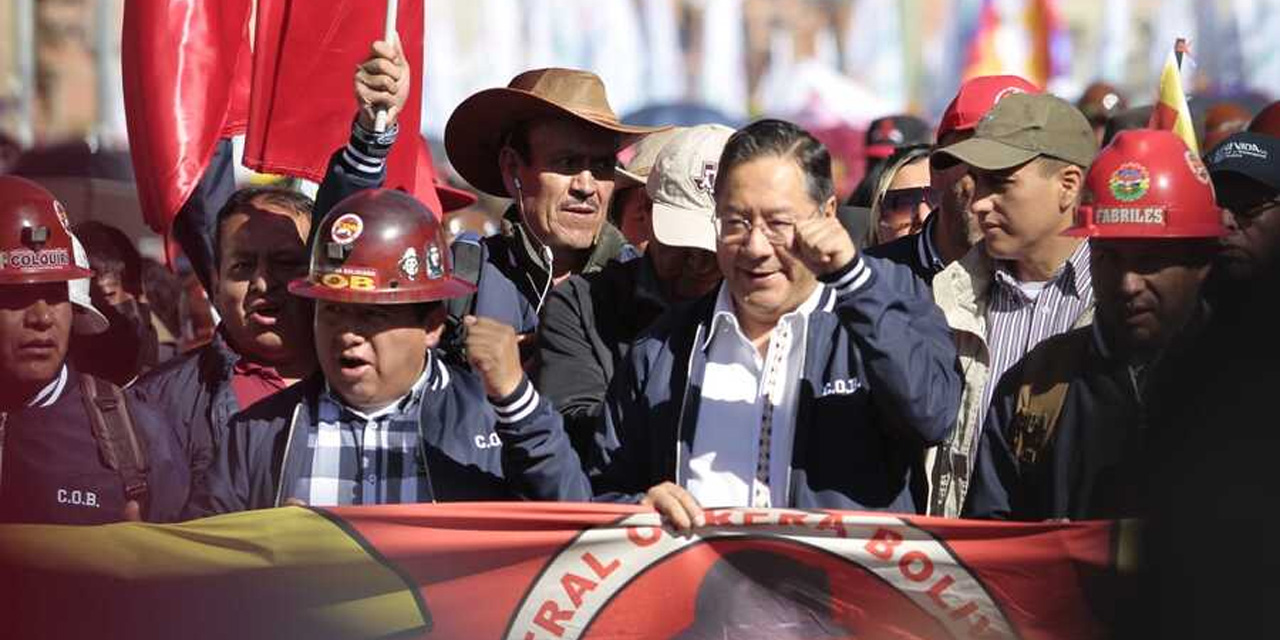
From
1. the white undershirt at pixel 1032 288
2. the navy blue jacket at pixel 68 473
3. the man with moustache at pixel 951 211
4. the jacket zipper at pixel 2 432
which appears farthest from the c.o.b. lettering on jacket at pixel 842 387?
the jacket zipper at pixel 2 432

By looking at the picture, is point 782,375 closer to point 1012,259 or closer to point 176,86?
point 1012,259

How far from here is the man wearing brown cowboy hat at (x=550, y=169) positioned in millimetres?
6078

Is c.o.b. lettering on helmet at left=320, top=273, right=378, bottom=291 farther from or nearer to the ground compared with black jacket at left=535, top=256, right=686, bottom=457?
farther from the ground

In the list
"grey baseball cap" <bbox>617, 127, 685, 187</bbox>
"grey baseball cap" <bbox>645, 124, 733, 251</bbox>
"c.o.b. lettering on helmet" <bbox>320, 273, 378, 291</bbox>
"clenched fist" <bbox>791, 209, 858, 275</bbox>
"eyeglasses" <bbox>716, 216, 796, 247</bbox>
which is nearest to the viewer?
"clenched fist" <bbox>791, 209, 858, 275</bbox>

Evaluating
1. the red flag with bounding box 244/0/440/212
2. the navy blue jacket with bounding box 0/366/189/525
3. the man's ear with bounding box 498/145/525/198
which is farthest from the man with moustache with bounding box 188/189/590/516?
the man's ear with bounding box 498/145/525/198

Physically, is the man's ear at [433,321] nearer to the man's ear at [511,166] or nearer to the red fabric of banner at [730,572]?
the red fabric of banner at [730,572]

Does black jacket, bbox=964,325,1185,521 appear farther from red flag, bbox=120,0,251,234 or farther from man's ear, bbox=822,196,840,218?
red flag, bbox=120,0,251,234

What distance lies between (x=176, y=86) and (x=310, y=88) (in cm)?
46

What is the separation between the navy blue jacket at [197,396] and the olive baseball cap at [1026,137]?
6.82 feet

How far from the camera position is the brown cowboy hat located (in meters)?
6.15

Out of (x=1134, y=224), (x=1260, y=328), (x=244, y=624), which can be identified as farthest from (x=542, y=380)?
(x=1260, y=328)

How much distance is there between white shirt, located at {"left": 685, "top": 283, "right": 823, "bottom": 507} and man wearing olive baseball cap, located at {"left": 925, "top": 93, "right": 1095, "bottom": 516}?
0.68 meters

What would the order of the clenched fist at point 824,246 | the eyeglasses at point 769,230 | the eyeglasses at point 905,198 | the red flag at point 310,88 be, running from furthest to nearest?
the eyeglasses at point 905,198, the red flag at point 310,88, the eyeglasses at point 769,230, the clenched fist at point 824,246

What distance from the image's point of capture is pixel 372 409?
4836mm
